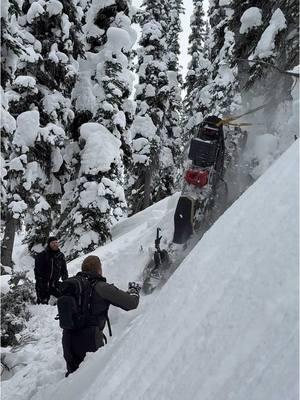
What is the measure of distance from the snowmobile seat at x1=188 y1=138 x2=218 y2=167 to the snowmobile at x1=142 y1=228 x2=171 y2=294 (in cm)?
198

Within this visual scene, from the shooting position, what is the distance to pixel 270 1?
10125mm

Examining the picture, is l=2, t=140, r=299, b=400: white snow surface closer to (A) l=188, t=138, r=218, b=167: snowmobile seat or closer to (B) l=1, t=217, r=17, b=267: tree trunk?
(A) l=188, t=138, r=218, b=167: snowmobile seat

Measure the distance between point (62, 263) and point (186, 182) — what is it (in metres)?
3.52

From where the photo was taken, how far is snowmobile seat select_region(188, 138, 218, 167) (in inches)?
318

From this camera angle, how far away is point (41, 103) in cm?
1611

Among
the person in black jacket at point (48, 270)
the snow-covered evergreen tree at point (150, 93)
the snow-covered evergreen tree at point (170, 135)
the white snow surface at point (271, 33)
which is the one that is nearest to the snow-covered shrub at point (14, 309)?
the person in black jacket at point (48, 270)

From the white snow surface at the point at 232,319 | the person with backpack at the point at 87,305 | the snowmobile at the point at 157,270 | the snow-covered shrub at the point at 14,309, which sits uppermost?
the white snow surface at the point at 232,319

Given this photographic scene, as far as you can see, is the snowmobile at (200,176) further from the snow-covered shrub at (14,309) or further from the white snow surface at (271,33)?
the snow-covered shrub at (14,309)

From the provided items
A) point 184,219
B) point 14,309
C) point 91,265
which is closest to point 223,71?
point 184,219

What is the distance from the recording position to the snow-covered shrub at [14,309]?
25.7 ft

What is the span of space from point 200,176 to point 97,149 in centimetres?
894

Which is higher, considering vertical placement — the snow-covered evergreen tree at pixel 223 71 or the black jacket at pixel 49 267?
the snow-covered evergreen tree at pixel 223 71

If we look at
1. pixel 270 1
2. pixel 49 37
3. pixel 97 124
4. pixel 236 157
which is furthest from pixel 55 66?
pixel 236 157

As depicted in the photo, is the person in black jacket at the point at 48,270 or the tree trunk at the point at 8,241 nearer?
the person in black jacket at the point at 48,270
